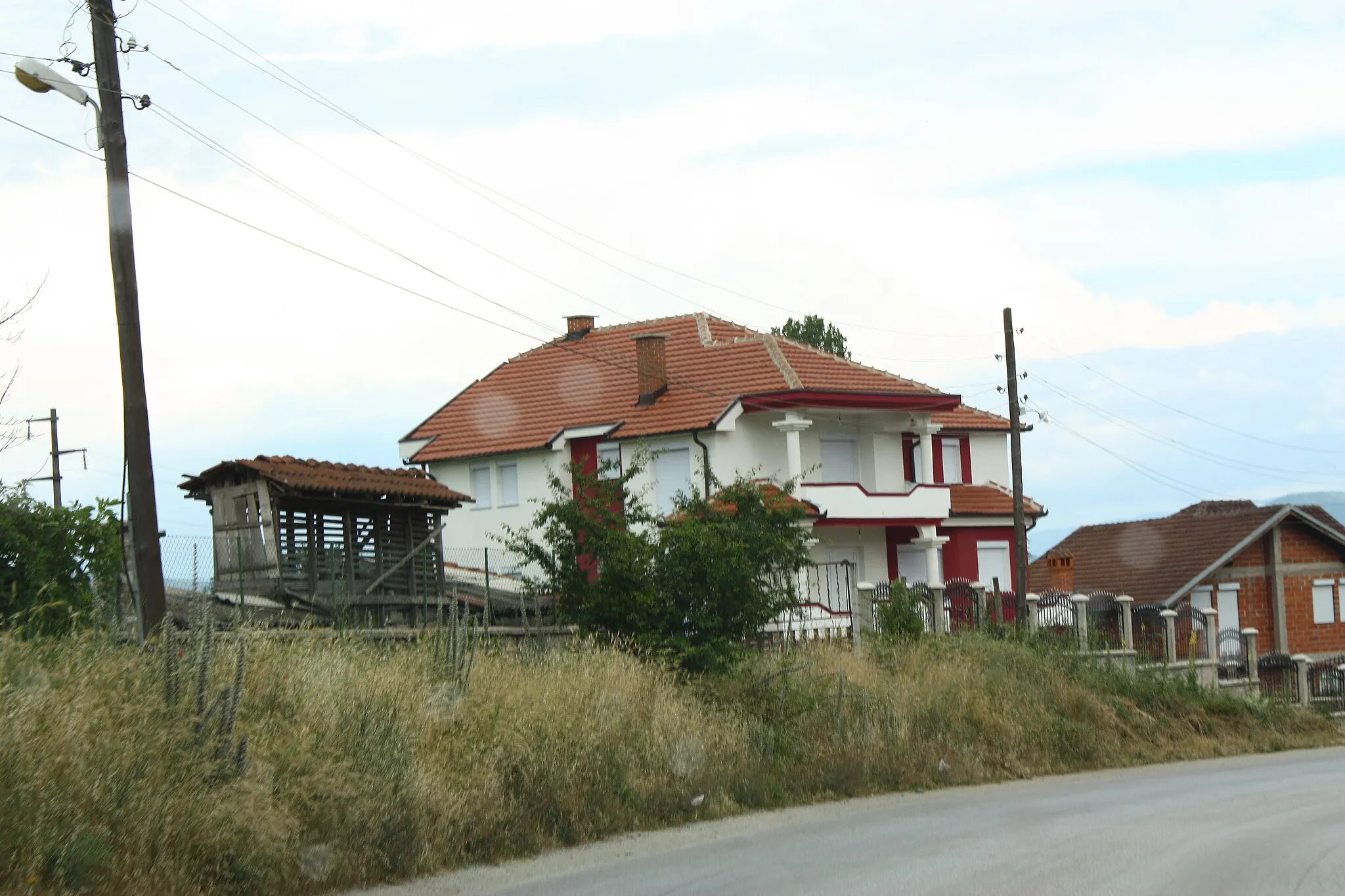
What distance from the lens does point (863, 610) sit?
27688 mm

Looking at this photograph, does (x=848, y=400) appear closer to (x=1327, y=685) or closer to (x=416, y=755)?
(x=1327, y=685)

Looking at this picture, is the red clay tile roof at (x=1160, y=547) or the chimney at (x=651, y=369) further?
the red clay tile roof at (x=1160, y=547)

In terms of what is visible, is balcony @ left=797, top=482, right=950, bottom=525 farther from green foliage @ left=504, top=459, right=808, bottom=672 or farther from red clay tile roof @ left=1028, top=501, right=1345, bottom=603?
green foliage @ left=504, top=459, right=808, bottom=672

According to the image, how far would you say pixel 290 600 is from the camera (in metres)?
23.8

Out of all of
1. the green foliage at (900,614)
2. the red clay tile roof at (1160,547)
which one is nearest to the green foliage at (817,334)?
the red clay tile roof at (1160,547)

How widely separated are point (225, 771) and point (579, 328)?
38588 millimetres

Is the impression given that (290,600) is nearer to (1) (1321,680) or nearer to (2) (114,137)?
(2) (114,137)

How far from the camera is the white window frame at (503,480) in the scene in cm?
4476

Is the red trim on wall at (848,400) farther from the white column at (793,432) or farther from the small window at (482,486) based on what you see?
the small window at (482,486)

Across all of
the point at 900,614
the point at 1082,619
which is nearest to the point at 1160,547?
the point at 1082,619

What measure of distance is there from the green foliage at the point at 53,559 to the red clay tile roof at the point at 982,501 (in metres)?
35.0

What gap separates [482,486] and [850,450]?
11343 millimetres

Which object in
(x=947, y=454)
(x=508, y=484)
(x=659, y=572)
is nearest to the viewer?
(x=659, y=572)

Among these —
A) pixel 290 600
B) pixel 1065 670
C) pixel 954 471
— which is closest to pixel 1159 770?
pixel 1065 670
